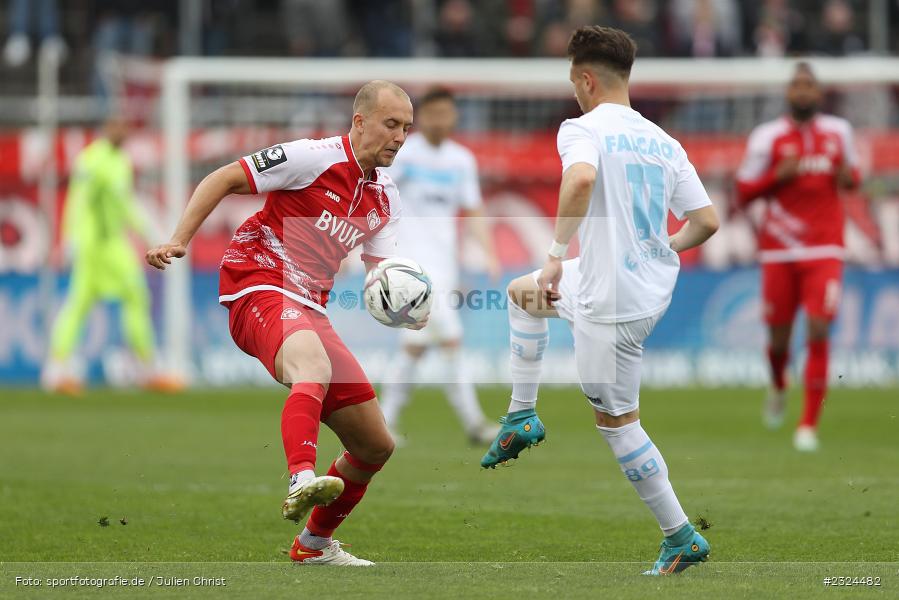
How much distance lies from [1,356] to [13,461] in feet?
27.1

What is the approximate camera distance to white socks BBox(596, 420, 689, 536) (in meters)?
6.32

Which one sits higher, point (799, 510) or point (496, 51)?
point (496, 51)

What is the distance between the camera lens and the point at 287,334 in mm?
6328

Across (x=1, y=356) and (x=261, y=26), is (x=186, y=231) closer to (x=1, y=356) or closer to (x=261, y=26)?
(x=1, y=356)

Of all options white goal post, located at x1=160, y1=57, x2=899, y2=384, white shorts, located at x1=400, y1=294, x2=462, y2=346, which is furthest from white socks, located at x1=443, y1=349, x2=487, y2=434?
white goal post, located at x1=160, y1=57, x2=899, y2=384

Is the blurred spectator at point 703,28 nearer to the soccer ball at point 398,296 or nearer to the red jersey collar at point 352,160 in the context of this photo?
the red jersey collar at point 352,160

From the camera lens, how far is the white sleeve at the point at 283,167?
652 cm

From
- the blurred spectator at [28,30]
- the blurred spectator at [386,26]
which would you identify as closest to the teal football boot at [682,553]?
the blurred spectator at [386,26]

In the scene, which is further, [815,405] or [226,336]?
[226,336]

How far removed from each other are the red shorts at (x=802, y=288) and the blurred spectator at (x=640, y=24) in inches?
342

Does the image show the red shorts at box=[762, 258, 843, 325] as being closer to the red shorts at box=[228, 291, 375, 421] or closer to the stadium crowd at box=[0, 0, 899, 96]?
the red shorts at box=[228, 291, 375, 421]

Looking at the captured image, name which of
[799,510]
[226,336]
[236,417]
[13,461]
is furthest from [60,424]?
[799,510]

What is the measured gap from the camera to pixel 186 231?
20.9 feet

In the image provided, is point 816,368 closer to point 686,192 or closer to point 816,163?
point 816,163
